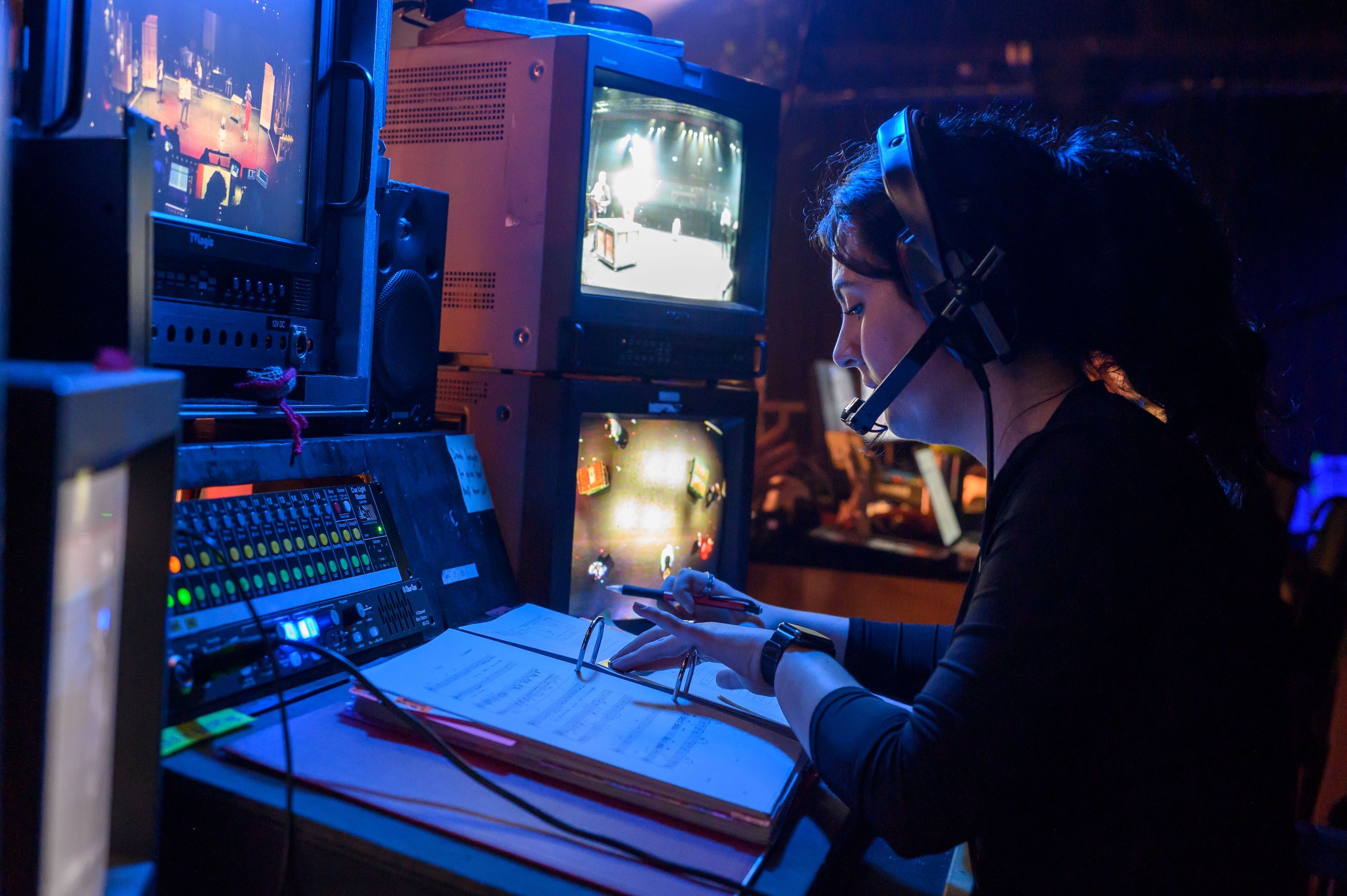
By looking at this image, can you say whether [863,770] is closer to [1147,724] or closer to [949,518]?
[1147,724]

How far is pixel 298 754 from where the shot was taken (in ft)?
2.47

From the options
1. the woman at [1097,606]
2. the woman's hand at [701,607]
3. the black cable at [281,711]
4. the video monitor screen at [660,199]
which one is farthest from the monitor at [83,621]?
the video monitor screen at [660,199]

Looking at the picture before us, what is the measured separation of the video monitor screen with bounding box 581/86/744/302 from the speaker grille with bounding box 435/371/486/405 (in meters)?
0.24

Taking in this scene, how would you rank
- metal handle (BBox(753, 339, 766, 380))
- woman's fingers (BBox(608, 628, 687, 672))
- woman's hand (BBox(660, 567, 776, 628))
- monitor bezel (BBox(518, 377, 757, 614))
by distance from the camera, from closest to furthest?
woman's fingers (BBox(608, 628, 687, 672)), woman's hand (BBox(660, 567, 776, 628)), monitor bezel (BBox(518, 377, 757, 614)), metal handle (BBox(753, 339, 766, 380))

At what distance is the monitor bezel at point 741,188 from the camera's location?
1.38 meters

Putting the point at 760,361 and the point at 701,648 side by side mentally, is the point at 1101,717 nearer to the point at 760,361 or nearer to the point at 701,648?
the point at 701,648

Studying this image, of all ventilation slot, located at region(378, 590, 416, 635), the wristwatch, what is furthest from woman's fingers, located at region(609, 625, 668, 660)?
ventilation slot, located at region(378, 590, 416, 635)

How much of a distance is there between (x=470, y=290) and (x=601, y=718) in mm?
857

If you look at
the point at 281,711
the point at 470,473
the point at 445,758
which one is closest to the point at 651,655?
the point at 445,758

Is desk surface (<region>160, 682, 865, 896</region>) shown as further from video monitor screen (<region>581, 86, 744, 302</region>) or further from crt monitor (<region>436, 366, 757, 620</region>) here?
video monitor screen (<region>581, 86, 744, 302</region>)

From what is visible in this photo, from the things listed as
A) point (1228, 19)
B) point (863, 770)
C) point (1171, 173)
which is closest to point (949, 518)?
point (1228, 19)

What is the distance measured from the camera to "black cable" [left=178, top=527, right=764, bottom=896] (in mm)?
660

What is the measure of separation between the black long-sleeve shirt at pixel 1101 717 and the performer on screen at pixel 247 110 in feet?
2.93

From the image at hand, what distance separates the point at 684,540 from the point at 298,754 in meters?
0.95
